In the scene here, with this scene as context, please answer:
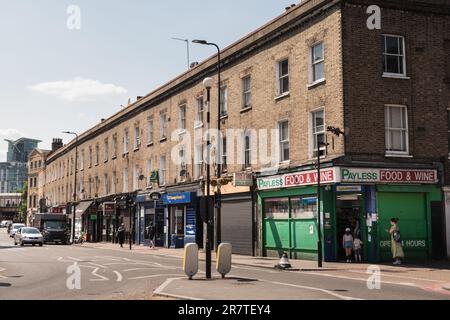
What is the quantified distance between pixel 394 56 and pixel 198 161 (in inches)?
560

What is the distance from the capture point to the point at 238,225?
29172 millimetres

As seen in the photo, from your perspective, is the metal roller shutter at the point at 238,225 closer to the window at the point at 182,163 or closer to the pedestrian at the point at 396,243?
the window at the point at 182,163

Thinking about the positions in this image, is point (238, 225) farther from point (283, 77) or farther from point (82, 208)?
point (82, 208)

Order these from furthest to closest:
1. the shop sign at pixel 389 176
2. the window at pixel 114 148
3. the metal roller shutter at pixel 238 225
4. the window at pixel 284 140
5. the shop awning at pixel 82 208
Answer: the shop awning at pixel 82 208
the window at pixel 114 148
the metal roller shutter at pixel 238 225
the window at pixel 284 140
the shop sign at pixel 389 176

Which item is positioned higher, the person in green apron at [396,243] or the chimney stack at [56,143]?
the chimney stack at [56,143]

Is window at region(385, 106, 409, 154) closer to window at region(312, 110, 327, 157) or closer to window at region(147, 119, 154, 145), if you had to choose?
window at region(312, 110, 327, 157)

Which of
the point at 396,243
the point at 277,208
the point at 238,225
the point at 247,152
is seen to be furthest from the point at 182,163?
the point at 396,243

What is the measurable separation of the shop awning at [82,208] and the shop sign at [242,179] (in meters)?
28.2

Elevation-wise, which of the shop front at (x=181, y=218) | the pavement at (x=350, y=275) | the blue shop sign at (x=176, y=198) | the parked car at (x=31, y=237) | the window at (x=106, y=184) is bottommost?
the pavement at (x=350, y=275)

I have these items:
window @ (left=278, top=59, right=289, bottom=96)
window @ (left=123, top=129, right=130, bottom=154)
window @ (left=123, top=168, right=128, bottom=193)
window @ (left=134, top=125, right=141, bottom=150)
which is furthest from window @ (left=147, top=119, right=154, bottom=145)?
window @ (left=278, top=59, right=289, bottom=96)

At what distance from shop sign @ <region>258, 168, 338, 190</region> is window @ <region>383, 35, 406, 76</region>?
5.29 metres

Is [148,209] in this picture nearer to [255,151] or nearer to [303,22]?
[255,151]

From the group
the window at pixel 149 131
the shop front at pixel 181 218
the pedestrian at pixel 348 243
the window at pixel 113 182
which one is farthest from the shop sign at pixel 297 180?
the window at pixel 113 182

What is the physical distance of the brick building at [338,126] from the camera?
22.3 metres
